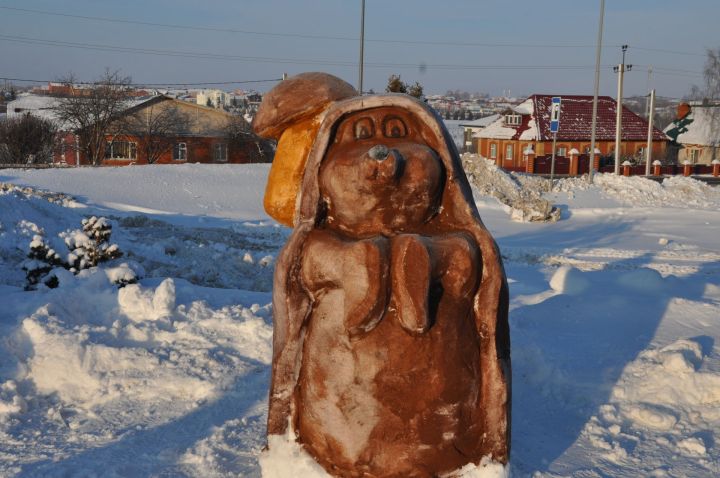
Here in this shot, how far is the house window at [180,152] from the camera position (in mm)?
33031

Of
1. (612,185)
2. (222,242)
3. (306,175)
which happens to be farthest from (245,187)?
(306,175)

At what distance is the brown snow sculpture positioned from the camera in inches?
138

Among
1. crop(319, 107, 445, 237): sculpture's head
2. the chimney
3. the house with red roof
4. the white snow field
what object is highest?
the chimney

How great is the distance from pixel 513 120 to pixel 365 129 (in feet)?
104

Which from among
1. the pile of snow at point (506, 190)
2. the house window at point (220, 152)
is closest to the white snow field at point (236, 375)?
the pile of snow at point (506, 190)

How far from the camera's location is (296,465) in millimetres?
3707

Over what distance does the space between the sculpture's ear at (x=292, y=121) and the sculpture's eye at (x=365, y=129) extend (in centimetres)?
32

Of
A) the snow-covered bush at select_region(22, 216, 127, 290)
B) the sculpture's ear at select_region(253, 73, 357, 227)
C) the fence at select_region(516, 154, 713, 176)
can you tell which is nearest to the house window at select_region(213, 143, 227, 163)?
the fence at select_region(516, 154, 713, 176)

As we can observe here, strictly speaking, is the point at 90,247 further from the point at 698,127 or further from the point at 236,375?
the point at 698,127

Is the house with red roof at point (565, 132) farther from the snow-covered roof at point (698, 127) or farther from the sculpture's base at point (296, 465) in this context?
the sculpture's base at point (296, 465)

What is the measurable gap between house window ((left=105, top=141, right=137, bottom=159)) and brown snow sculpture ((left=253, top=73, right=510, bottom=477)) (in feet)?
98.7

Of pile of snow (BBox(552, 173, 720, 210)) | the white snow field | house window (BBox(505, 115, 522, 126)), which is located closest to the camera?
the white snow field

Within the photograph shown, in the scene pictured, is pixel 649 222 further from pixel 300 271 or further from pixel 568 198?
pixel 300 271

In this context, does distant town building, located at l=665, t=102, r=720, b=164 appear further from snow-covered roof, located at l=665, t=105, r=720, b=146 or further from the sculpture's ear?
the sculpture's ear
